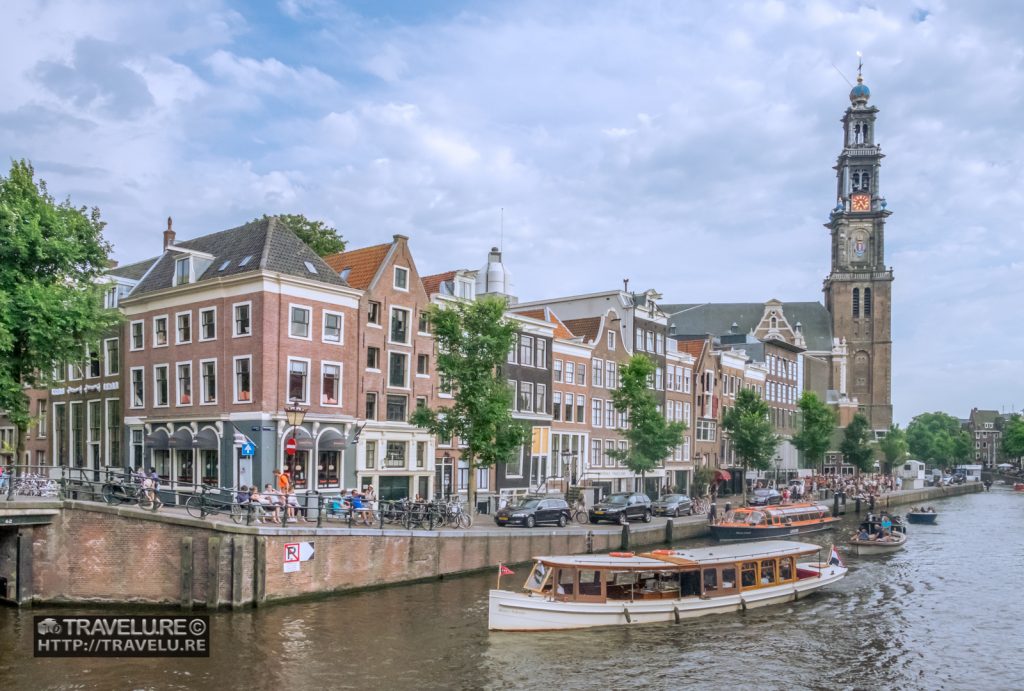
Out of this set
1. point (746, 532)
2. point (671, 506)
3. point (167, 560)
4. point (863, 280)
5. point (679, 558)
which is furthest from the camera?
point (863, 280)

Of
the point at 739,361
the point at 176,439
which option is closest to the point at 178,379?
the point at 176,439

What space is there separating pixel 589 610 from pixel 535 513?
15285 millimetres

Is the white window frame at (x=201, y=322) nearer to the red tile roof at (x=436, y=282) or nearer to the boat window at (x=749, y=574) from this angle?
the red tile roof at (x=436, y=282)

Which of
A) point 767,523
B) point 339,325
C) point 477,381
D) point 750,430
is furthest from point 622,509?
point 750,430

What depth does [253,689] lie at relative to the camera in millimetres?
23953

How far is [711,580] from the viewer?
35.1 m

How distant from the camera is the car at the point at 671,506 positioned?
60.1 m

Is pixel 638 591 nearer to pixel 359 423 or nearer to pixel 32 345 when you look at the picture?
pixel 359 423

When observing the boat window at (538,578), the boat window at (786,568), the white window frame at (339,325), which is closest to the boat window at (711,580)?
the boat window at (786,568)

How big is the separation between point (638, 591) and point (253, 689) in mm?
14649

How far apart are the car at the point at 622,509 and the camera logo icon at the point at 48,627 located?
30.4m

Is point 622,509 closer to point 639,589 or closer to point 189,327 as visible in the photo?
point 639,589

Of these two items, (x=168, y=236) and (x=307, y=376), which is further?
(x=168, y=236)

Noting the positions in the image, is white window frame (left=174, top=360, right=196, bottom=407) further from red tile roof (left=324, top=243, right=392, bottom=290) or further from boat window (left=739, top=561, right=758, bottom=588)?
boat window (left=739, top=561, right=758, bottom=588)
